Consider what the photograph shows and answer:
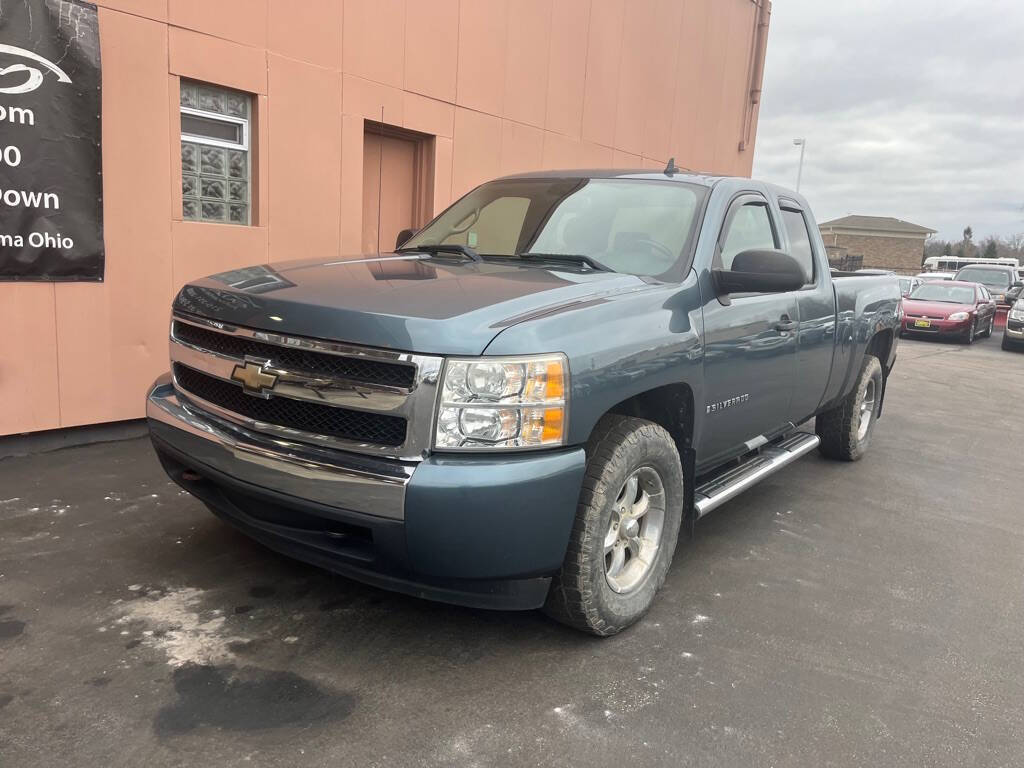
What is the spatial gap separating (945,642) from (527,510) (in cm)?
205

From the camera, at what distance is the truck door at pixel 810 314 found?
4.40m

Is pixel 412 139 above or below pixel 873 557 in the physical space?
above

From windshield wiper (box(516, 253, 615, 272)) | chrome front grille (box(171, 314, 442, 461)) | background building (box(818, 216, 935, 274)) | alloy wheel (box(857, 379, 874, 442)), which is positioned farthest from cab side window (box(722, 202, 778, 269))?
background building (box(818, 216, 935, 274))

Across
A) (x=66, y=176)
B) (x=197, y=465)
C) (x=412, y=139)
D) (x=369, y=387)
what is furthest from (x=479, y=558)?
(x=412, y=139)

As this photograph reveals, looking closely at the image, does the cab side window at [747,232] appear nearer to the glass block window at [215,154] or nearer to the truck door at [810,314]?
the truck door at [810,314]

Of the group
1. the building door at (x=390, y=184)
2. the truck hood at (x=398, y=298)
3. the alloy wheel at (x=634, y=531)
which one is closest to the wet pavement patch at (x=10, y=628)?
the truck hood at (x=398, y=298)

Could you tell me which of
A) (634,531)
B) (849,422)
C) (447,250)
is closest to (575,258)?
(447,250)

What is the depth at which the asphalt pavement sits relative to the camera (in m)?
2.37

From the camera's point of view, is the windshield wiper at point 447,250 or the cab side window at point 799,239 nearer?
the windshield wiper at point 447,250

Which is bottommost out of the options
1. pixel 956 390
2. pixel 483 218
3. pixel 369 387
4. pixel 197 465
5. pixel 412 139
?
pixel 956 390

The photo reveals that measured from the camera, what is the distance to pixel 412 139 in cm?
775

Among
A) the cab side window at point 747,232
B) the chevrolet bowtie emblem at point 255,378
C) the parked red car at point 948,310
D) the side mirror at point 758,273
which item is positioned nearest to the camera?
the chevrolet bowtie emblem at point 255,378

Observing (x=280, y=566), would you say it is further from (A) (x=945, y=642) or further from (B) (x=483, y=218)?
(A) (x=945, y=642)

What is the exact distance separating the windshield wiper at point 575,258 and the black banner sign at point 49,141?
3.26 meters
